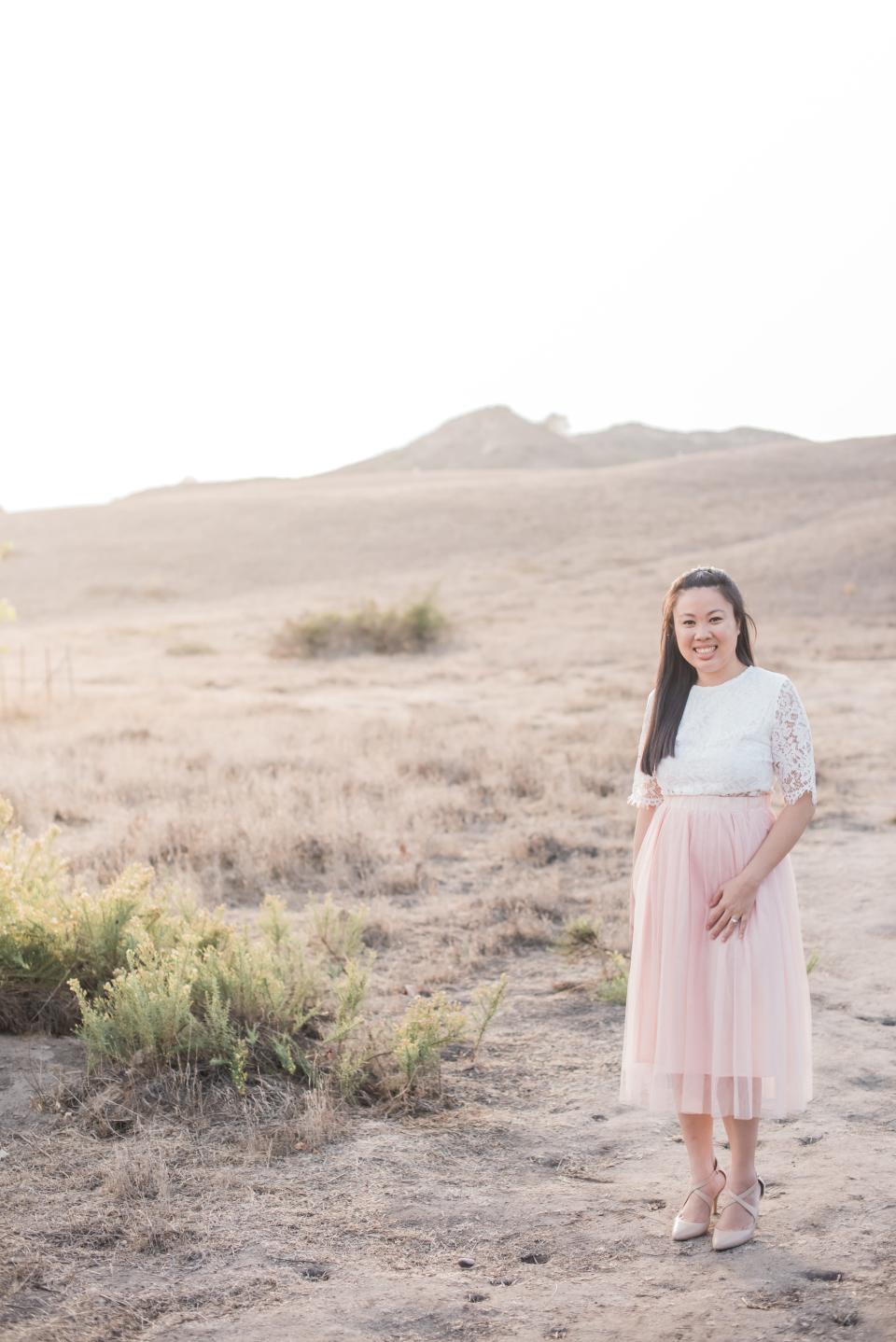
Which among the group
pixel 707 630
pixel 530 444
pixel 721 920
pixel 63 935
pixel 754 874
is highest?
pixel 530 444

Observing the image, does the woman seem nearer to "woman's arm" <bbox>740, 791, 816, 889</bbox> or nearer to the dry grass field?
"woman's arm" <bbox>740, 791, 816, 889</bbox>

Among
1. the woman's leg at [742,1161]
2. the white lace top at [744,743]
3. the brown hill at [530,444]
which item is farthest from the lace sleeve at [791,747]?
the brown hill at [530,444]

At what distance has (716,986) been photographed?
3361 mm

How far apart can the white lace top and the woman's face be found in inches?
3.1

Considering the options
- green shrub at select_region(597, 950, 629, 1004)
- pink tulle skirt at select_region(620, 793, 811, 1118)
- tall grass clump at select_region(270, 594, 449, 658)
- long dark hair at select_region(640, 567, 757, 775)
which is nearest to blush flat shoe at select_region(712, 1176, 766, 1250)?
pink tulle skirt at select_region(620, 793, 811, 1118)

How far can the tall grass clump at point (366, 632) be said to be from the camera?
78.9 ft

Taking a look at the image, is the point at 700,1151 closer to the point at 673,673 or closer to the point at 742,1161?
the point at 742,1161

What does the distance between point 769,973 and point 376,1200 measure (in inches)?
55.0

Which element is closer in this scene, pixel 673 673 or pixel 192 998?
pixel 673 673

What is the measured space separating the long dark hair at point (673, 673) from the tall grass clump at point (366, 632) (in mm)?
20356

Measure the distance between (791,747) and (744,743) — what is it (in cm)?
13

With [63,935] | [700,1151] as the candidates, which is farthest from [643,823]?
[63,935]

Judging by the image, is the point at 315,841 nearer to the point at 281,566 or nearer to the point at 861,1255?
the point at 861,1255

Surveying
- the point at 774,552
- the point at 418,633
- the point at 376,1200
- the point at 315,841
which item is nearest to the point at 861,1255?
the point at 376,1200
